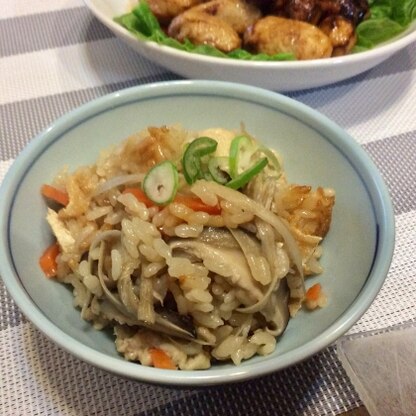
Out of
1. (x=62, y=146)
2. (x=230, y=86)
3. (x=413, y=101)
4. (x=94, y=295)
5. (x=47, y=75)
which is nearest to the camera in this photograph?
(x=94, y=295)

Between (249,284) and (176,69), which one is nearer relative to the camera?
(249,284)

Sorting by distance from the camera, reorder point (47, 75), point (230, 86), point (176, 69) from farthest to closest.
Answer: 1. point (47, 75)
2. point (176, 69)
3. point (230, 86)

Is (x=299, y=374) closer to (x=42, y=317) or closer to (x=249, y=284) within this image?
(x=249, y=284)

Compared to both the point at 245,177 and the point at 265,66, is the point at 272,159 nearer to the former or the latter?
the point at 245,177

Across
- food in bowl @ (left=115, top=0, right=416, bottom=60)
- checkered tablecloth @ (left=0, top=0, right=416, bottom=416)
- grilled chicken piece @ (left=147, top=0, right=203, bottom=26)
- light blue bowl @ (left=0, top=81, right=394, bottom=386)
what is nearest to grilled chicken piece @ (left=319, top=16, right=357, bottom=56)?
food in bowl @ (left=115, top=0, right=416, bottom=60)

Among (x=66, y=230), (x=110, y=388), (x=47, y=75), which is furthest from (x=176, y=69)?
(x=110, y=388)

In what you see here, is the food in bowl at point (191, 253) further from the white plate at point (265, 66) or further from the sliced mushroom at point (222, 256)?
the white plate at point (265, 66)

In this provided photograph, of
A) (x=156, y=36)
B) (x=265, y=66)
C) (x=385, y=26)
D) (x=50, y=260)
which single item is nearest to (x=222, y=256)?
(x=50, y=260)
